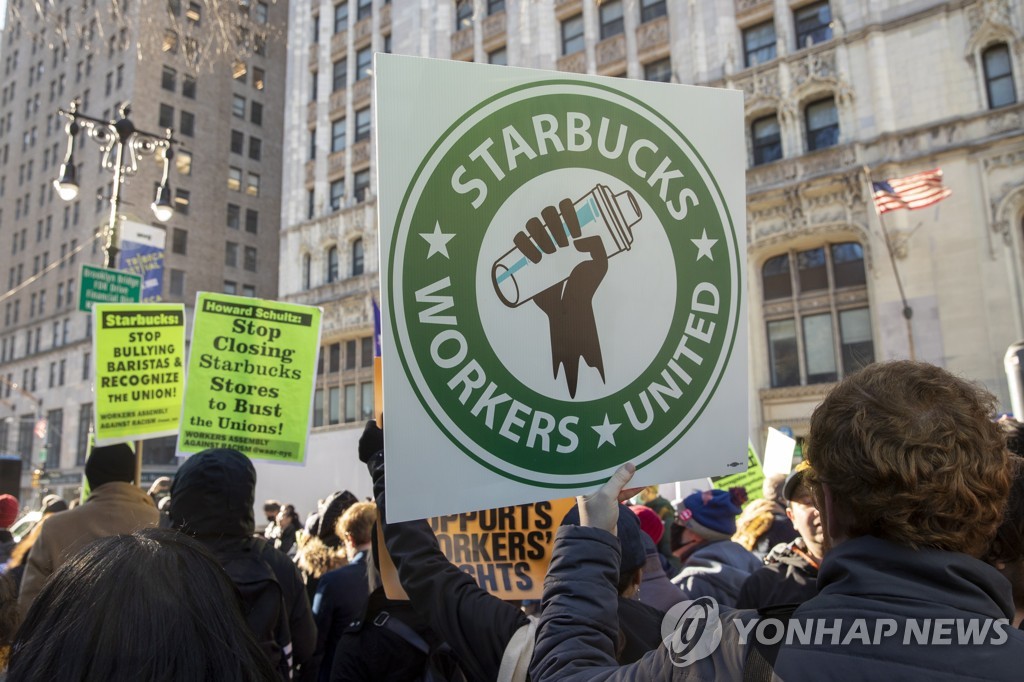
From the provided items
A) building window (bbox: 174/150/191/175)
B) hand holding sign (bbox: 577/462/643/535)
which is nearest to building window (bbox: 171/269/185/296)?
building window (bbox: 174/150/191/175)

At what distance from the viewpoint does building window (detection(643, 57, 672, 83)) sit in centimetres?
2481

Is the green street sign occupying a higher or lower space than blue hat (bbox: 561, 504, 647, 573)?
higher

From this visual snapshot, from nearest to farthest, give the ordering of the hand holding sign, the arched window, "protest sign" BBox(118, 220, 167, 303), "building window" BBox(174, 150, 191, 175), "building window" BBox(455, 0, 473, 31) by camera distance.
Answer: the hand holding sign, "protest sign" BBox(118, 220, 167, 303), "building window" BBox(455, 0, 473, 31), the arched window, "building window" BBox(174, 150, 191, 175)

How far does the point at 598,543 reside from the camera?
5.95 ft

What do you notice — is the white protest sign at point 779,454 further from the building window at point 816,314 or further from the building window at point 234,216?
the building window at point 234,216

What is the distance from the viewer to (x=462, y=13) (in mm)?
30797

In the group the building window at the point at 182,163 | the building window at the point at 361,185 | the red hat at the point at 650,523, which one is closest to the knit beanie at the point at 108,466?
the red hat at the point at 650,523

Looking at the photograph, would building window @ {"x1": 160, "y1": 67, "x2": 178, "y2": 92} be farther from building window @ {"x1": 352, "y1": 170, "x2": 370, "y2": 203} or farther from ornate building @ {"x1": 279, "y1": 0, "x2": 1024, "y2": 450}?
ornate building @ {"x1": 279, "y1": 0, "x2": 1024, "y2": 450}

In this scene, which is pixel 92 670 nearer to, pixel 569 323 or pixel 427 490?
pixel 427 490

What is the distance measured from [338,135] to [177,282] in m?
19.6

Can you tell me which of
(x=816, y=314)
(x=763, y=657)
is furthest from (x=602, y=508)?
(x=816, y=314)

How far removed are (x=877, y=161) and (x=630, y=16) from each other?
977 centimetres

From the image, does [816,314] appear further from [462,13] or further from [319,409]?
[319,409]

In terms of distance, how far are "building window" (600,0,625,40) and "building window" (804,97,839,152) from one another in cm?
727
